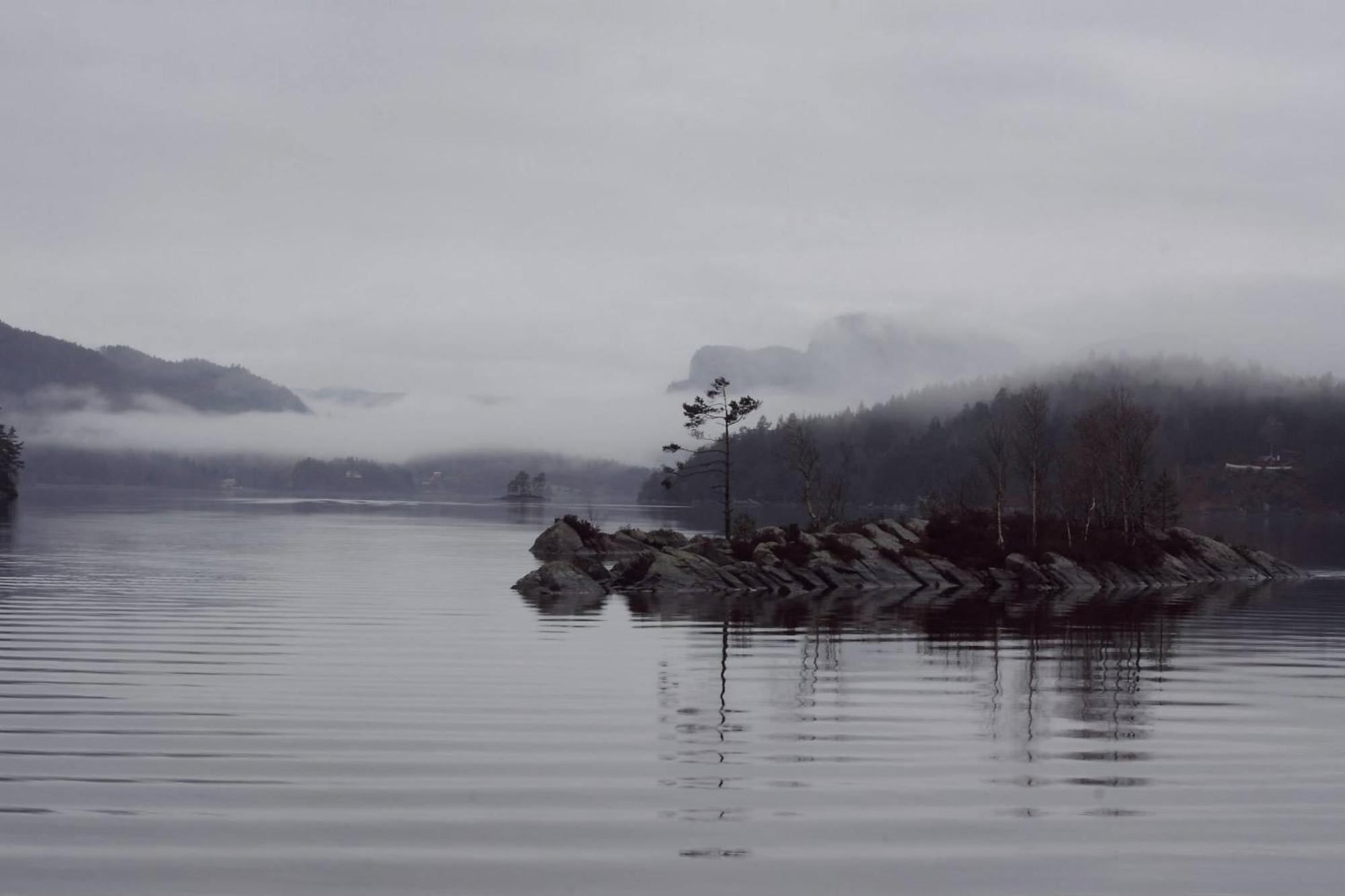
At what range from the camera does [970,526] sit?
251ft

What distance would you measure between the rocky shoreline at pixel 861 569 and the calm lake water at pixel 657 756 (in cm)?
1545

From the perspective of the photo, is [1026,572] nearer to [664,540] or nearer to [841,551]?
[841,551]

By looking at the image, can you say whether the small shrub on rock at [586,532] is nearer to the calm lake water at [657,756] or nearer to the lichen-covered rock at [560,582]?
the lichen-covered rock at [560,582]

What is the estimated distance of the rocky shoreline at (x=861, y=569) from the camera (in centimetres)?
5881

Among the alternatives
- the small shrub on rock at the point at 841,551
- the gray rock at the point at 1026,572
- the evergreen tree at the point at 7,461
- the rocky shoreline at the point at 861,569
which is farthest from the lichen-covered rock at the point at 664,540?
the evergreen tree at the point at 7,461

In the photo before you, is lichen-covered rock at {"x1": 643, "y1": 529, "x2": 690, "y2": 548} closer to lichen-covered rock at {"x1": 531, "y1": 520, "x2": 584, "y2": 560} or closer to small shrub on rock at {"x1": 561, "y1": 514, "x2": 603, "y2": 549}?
small shrub on rock at {"x1": 561, "y1": 514, "x2": 603, "y2": 549}

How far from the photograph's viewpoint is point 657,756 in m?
19.2

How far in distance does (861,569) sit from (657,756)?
46580 mm

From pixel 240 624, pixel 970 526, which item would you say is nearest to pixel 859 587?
pixel 970 526

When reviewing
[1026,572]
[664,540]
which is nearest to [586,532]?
[664,540]

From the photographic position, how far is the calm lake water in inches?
522

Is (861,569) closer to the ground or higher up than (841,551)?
closer to the ground

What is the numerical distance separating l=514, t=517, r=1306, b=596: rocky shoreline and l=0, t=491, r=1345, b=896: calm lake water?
608 inches

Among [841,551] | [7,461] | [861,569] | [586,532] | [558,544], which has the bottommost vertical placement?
[558,544]
